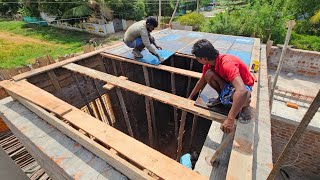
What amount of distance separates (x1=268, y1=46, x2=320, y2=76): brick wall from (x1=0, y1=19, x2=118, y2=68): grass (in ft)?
42.9

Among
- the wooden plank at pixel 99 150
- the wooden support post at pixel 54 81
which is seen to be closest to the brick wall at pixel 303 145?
the wooden plank at pixel 99 150

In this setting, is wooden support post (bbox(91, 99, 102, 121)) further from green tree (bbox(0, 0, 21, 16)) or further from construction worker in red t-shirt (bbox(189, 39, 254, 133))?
green tree (bbox(0, 0, 21, 16))

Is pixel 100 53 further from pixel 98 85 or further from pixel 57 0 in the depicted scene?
pixel 57 0

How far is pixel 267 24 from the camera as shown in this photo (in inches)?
429

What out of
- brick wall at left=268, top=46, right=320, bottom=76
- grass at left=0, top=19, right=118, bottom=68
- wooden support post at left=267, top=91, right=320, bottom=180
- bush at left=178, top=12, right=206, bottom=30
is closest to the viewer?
wooden support post at left=267, top=91, right=320, bottom=180

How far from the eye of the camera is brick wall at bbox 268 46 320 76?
8.76 metres

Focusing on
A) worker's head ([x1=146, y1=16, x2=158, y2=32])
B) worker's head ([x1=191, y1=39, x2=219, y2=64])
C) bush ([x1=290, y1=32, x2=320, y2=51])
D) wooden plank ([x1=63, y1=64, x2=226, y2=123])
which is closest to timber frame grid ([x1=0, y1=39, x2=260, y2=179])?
wooden plank ([x1=63, y1=64, x2=226, y2=123])

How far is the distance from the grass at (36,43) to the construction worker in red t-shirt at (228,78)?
1319cm

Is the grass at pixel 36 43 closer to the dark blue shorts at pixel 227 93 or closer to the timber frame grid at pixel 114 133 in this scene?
the timber frame grid at pixel 114 133

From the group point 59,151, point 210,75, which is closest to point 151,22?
point 210,75

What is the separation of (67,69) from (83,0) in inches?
619

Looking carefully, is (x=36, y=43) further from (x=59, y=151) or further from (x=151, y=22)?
(x=59, y=151)

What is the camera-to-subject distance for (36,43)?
53.8 ft

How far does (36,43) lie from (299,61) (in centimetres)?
2031
